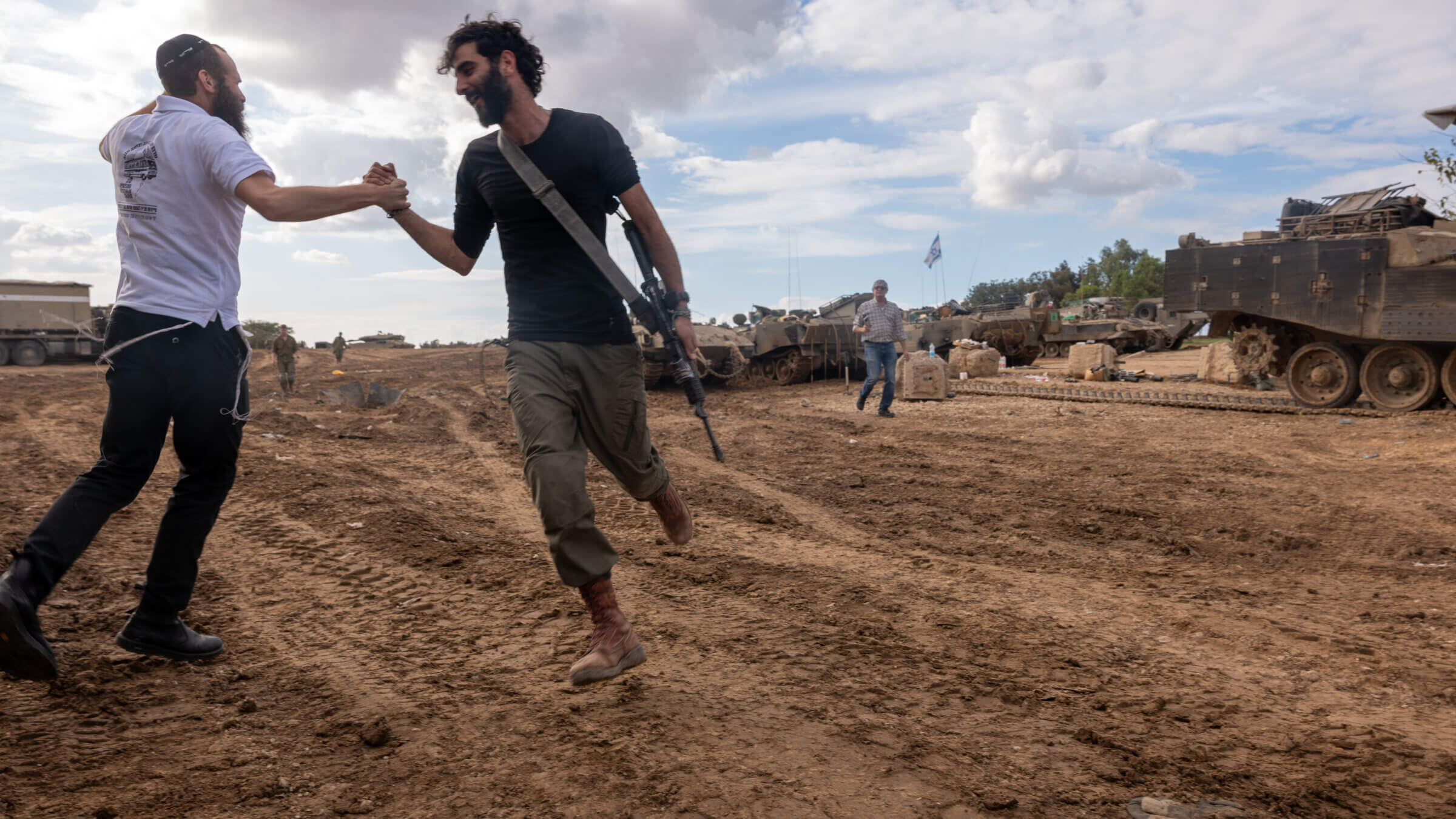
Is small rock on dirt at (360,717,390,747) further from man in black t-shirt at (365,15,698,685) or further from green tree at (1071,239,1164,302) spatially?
green tree at (1071,239,1164,302)

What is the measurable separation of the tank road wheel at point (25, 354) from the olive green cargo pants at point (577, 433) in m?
33.7

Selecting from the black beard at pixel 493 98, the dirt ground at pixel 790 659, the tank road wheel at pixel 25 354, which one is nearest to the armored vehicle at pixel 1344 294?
the dirt ground at pixel 790 659

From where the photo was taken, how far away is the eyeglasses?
2.93 meters

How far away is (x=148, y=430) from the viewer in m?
2.77

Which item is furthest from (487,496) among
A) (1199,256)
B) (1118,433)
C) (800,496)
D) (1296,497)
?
(1199,256)

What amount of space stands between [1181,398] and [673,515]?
37.1 feet

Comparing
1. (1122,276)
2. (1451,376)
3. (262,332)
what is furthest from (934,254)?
(1122,276)

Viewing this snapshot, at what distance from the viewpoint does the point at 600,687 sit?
287 cm

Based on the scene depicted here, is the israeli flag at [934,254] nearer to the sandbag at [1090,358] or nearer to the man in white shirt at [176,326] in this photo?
the sandbag at [1090,358]

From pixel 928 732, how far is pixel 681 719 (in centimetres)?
67

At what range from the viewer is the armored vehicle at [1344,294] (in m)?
11.1

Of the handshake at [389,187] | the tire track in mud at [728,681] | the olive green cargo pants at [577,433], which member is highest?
the handshake at [389,187]

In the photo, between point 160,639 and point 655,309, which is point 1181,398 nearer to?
point 655,309

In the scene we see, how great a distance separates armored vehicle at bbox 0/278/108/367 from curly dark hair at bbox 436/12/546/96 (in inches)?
1214
